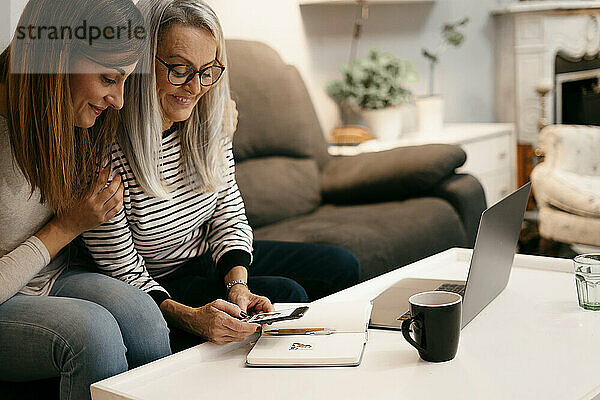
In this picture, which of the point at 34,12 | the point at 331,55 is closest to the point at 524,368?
the point at 34,12

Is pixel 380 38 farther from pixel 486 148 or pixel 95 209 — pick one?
pixel 95 209

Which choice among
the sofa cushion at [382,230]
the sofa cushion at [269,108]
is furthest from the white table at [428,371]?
the sofa cushion at [269,108]

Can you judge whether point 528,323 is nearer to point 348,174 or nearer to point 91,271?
point 91,271


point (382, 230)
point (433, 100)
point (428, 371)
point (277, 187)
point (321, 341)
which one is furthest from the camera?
point (433, 100)

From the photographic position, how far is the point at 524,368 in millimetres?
921

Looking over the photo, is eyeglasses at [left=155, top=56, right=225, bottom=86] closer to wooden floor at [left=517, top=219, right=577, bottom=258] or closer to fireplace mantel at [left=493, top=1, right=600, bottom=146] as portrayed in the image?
wooden floor at [left=517, top=219, right=577, bottom=258]

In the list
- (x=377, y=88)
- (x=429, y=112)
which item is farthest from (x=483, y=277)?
(x=429, y=112)

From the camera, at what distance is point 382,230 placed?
2.05 m

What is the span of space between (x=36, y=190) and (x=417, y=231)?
→ 120 centimetres

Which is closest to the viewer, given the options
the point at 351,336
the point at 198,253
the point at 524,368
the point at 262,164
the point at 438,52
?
the point at 524,368

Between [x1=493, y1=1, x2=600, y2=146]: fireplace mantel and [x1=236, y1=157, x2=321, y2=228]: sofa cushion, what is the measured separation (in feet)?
6.08

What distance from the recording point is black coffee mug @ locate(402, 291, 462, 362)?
0.93 meters

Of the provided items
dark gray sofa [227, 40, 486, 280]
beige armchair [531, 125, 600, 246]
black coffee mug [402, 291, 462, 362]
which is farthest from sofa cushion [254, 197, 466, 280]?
black coffee mug [402, 291, 462, 362]

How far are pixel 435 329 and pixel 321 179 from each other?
1.56m
